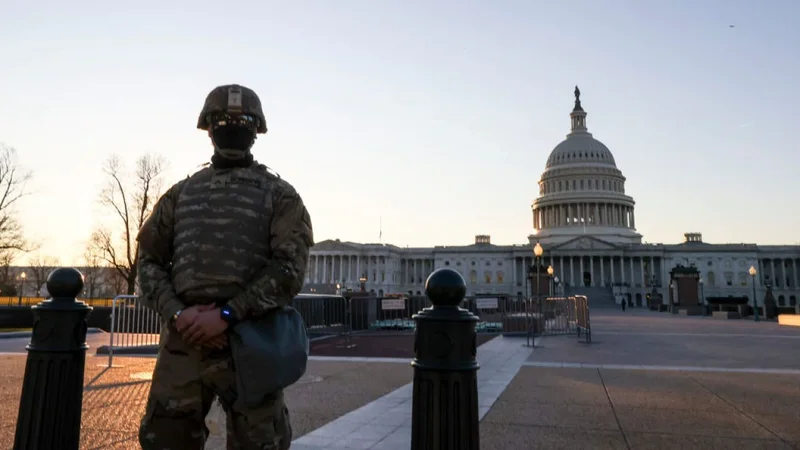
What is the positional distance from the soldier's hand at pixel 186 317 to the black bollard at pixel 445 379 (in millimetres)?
1233

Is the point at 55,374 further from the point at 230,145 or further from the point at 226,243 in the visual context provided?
the point at 230,145

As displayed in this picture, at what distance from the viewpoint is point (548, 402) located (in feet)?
24.7

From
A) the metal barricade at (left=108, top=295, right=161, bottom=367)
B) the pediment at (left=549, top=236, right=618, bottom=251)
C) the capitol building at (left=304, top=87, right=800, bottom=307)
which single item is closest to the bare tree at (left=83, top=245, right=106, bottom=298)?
the metal barricade at (left=108, top=295, right=161, bottom=367)

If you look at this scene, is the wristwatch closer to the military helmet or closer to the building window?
the military helmet

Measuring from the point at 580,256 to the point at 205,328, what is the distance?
109 meters

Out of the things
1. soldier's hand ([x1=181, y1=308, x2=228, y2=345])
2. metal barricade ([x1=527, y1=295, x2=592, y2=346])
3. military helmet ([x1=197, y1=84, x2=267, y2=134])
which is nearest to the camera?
soldier's hand ([x1=181, y1=308, x2=228, y2=345])

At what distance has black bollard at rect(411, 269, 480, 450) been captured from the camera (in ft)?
9.89

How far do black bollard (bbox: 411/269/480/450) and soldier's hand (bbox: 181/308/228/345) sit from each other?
1.10 m

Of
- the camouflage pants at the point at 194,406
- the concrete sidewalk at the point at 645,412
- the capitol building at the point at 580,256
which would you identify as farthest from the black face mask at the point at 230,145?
the capitol building at the point at 580,256

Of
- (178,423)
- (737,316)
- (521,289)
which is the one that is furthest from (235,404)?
(521,289)

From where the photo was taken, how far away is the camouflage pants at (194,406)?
119 inches

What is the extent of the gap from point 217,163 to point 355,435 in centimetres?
360

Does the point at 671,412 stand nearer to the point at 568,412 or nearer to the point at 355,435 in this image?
the point at 568,412

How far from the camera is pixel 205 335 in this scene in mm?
2881
